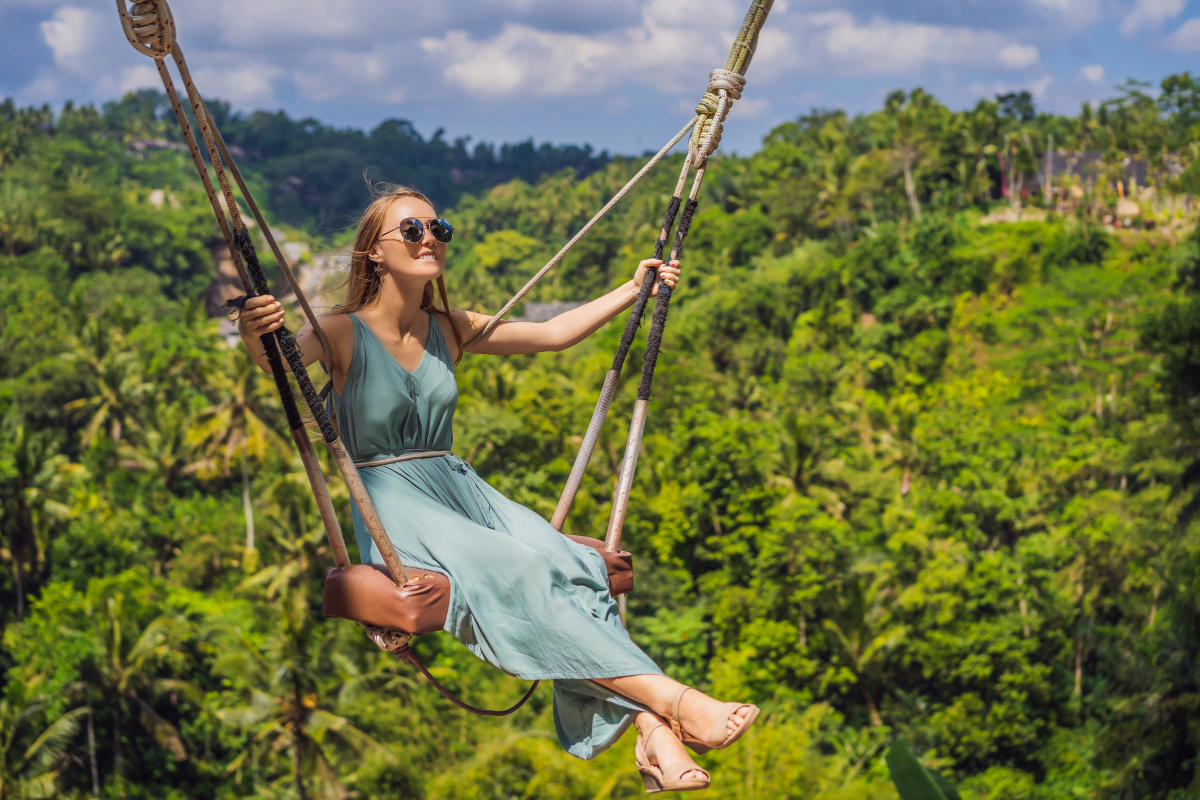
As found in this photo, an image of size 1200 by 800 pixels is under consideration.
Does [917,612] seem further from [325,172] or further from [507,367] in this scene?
→ [325,172]

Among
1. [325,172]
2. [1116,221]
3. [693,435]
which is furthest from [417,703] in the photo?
[325,172]

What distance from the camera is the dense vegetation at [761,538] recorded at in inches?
748

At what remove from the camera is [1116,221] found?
43.2m

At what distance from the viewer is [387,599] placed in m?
2.88

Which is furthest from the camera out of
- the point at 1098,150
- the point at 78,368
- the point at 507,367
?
the point at 1098,150

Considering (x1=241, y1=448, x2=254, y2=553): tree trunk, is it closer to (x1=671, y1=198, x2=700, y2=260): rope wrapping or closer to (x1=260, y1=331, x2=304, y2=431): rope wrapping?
(x1=671, y1=198, x2=700, y2=260): rope wrapping

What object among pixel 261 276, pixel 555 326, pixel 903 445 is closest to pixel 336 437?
pixel 261 276

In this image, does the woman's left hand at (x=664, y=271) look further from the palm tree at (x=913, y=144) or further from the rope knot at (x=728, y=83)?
the palm tree at (x=913, y=144)

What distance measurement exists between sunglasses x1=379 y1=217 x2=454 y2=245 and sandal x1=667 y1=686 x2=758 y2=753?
155 cm

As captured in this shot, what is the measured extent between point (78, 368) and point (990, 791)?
98.6 feet

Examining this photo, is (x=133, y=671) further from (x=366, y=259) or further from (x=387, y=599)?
(x=387, y=599)

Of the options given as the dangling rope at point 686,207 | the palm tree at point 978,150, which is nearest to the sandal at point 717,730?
the dangling rope at point 686,207

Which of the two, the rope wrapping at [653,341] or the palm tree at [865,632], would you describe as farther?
the palm tree at [865,632]

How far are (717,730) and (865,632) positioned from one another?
1978 cm
